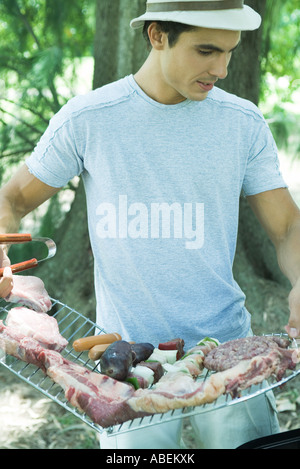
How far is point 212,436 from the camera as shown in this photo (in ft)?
6.86

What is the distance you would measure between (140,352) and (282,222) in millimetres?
768

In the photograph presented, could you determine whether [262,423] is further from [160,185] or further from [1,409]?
[1,409]

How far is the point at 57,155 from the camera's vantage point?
220cm

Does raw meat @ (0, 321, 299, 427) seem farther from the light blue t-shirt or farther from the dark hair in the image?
the dark hair

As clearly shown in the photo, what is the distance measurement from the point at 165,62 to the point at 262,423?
1.27 metres

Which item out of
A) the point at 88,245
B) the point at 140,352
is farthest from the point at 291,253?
the point at 88,245

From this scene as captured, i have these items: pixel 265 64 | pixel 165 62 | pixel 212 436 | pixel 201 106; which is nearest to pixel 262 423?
pixel 212 436

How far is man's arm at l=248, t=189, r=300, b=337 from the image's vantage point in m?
2.21

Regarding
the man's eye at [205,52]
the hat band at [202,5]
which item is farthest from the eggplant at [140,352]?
the hat band at [202,5]

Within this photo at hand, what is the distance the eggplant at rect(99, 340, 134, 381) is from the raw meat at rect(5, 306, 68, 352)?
0.21 metres

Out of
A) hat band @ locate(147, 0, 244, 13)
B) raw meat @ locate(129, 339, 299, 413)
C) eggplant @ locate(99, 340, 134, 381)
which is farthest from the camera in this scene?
hat band @ locate(147, 0, 244, 13)

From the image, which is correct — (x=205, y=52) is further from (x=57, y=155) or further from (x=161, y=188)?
(x=57, y=155)

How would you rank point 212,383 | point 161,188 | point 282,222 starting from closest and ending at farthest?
point 212,383
point 161,188
point 282,222
